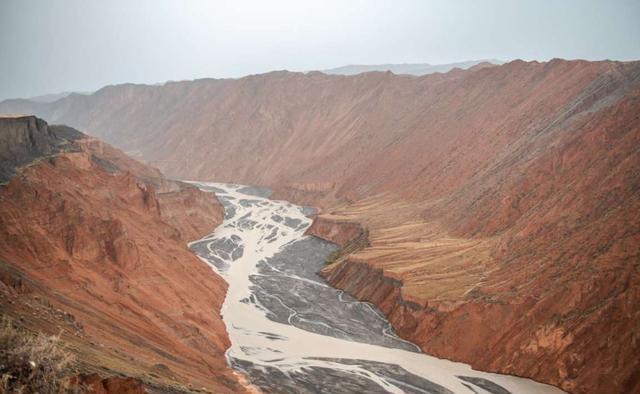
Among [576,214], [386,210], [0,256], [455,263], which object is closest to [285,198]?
[386,210]

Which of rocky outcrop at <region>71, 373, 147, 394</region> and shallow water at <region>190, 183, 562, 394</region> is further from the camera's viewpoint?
shallow water at <region>190, 183, 562, 394</region>

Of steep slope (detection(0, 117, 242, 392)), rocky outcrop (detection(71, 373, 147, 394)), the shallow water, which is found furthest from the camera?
the shallow water

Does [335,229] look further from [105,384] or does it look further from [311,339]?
[105,384]

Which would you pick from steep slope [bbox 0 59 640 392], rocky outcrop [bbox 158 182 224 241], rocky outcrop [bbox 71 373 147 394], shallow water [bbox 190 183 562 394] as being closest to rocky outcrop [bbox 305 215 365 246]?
steep slope [bbox 0 59 640 392]

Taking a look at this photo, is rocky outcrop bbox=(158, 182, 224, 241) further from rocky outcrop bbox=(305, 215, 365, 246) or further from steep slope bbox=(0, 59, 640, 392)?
steep slope bbox=(0, 59, 640, 392)

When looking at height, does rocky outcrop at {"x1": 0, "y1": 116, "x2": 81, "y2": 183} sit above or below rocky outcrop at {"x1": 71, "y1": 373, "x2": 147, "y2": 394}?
above

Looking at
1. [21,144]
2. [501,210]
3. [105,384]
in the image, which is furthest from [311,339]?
[21,144]

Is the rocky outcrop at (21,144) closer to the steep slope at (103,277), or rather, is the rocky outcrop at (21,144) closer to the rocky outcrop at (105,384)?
the steep slope at (103,277)

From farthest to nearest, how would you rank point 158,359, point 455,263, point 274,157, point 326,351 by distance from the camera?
1. point 274,157
2. point 455,263
3. point 326,351
4. point 158,359

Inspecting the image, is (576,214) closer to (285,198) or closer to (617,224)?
(617,224)
